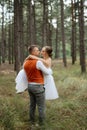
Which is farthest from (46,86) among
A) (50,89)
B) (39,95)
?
(39,95)

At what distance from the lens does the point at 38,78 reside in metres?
8.03

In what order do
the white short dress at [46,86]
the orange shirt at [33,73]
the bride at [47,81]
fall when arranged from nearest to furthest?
the orange shirt at [33,73] → the bride at [47,81] → the white short dress at [46,86]

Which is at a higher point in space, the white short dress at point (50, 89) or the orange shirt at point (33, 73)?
the orange shirt at point (33, 73)

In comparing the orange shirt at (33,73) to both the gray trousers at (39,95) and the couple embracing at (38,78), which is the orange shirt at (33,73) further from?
the gray trousers at (39,95)

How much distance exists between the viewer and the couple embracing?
26.2 feet

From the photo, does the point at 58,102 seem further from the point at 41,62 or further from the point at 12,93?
the point at 41,62

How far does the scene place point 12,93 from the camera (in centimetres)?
1223

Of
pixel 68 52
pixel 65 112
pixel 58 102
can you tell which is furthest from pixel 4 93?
pixel 68 52

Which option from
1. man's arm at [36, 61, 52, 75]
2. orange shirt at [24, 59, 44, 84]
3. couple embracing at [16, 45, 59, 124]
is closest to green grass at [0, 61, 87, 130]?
couple embracing at [16, 45, 59, 124]

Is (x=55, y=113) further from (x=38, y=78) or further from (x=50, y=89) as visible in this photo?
(x=38, y=78)

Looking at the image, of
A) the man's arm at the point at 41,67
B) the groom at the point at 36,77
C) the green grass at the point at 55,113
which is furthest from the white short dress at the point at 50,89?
the green grass at the point at 55,113

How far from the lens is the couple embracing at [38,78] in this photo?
7.99m

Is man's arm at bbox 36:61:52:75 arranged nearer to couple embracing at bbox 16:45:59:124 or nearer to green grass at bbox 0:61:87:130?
couple embracing at bbox 16:45:59:124

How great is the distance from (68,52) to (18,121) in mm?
78058
